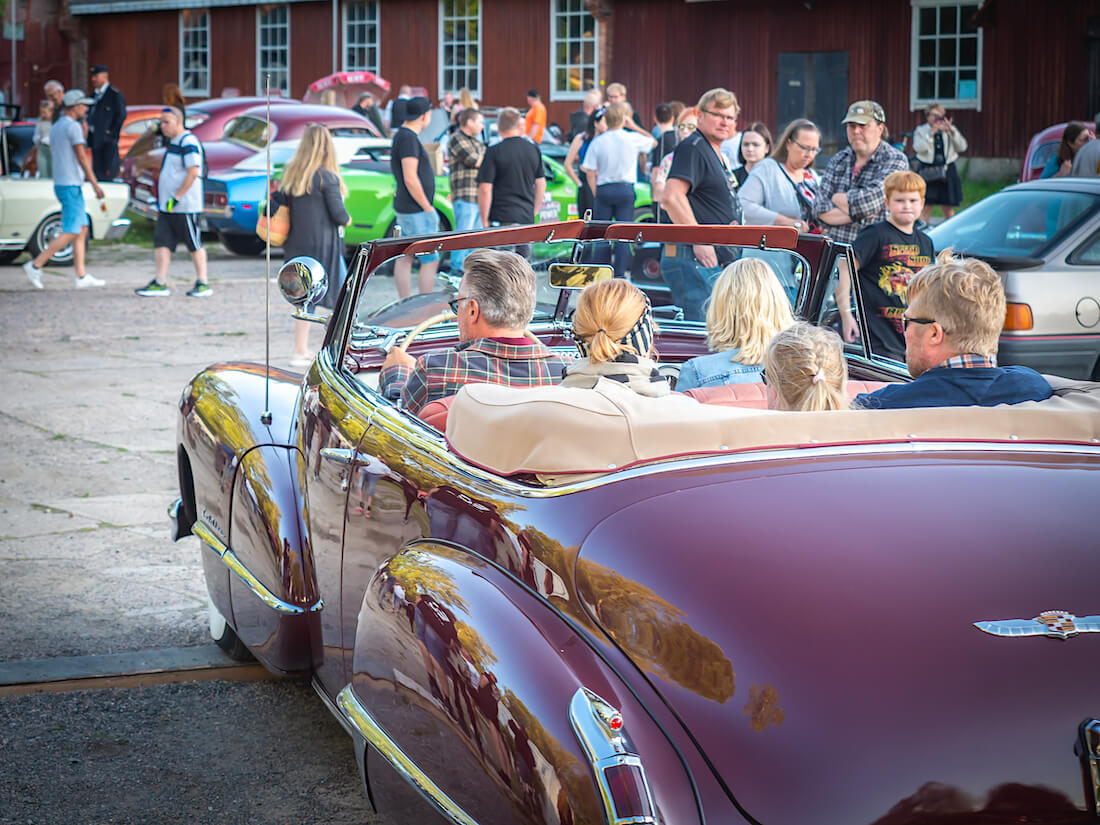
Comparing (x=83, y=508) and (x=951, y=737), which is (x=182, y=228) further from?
(x=951, y=737)

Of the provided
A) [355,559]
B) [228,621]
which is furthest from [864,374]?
[228,621]

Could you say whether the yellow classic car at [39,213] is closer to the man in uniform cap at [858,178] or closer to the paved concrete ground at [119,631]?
the paved concrete ground at [119,631]

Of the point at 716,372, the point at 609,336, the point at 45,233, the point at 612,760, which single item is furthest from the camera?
the point at 45,233

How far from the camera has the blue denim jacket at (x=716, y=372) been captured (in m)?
3.90

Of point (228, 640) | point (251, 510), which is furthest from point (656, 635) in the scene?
point (228, 640)

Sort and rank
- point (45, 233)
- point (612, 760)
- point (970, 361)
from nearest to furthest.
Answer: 1. point (612, 760)
2. point (970, 361)
3. point (45, 233)

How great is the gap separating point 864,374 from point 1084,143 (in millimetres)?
8167

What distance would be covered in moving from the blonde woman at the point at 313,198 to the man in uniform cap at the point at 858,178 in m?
3.35

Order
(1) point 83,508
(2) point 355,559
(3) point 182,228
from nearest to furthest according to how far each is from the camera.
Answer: (2) point 355,559
(1) point 83,508
(3) point 182,228

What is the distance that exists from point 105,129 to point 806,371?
15614mm

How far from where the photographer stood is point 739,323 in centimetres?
409

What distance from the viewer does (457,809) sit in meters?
2.21

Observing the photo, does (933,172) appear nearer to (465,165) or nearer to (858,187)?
(465,165)

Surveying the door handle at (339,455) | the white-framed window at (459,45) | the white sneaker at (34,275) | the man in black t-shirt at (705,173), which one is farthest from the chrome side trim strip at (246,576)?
the white-framed window at (459,45)
